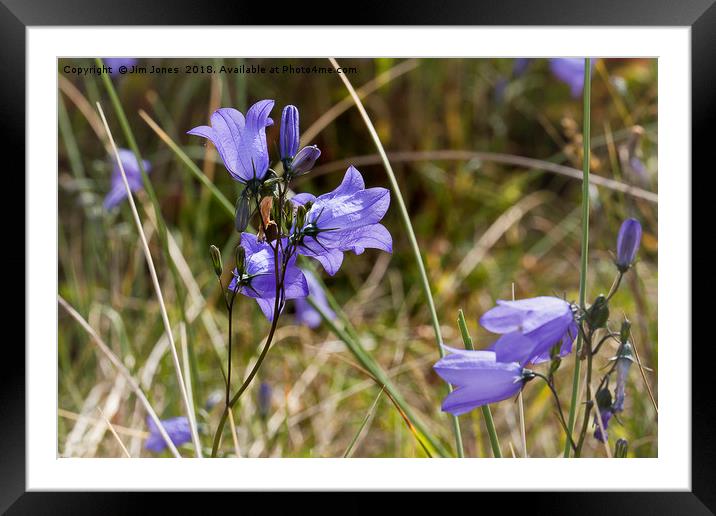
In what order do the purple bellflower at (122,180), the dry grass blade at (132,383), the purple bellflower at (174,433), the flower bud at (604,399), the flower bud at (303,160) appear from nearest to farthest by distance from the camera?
the flower bud at (303,160) → the flower bud at (604,399) → the dry grass blade at (132,383) → the purple bellflower at (174,433) → the purple bellflower at (122,180)

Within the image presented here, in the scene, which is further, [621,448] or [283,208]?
[621,448]

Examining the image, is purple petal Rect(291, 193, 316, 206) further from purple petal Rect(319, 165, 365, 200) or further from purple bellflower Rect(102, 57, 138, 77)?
Result: purple bellflower Rect(102, 57, 138, 77)

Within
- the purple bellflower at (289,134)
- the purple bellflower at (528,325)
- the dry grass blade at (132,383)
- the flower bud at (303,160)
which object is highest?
the purple bellflower at (289,134)

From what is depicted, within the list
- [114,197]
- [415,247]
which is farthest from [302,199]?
[114,197]

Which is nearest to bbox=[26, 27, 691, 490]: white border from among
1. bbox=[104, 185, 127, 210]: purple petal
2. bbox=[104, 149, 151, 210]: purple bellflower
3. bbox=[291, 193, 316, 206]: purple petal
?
bbox=[291, 193, 316, 206]: purple petal

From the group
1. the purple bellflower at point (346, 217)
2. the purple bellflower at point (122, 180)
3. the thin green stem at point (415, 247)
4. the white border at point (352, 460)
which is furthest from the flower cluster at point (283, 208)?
the purple bellflower at point (122, 180)

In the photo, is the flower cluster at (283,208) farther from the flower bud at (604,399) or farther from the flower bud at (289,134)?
the flower bud at (604,399)

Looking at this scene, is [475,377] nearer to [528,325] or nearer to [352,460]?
[528,325]

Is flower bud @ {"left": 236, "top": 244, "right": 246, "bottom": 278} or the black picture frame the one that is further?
the black picture frame
